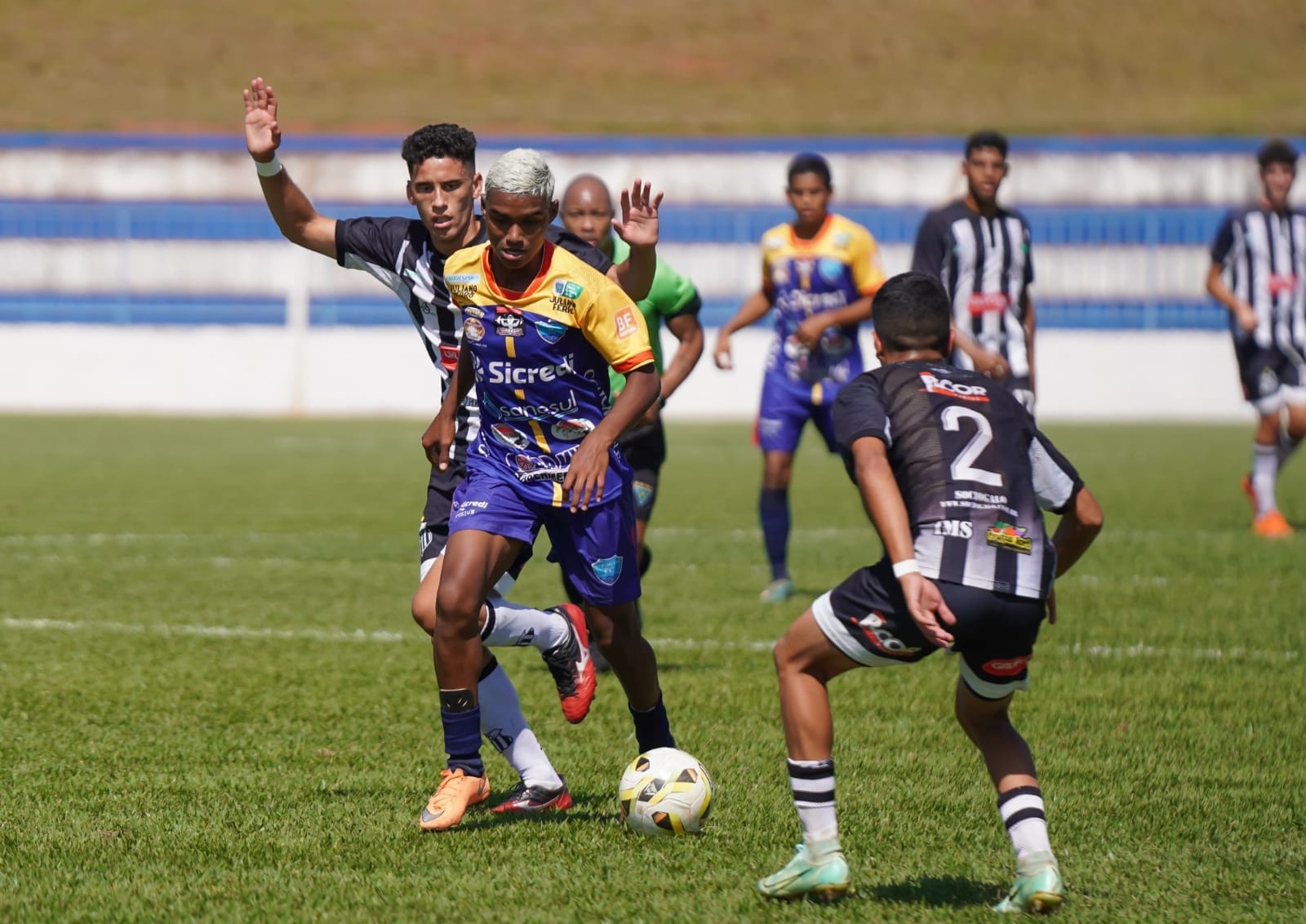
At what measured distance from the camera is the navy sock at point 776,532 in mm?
8984

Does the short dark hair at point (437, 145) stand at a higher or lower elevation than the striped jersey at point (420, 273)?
higher

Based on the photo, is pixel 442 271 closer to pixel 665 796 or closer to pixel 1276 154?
pixel 665 796

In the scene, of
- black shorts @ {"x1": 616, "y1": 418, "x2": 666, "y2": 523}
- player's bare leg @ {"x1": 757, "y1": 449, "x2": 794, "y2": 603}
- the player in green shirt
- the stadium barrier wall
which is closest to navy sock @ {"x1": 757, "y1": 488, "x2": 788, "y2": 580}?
player's bare leg @ {"x1": 757, "y1": 449, "x2": 794, "y2": 603}

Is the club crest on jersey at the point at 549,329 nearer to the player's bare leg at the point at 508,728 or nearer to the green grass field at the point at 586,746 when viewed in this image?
the player's bare leg at the point at 508,728

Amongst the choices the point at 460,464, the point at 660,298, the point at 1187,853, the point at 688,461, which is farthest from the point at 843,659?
the point at 688,461

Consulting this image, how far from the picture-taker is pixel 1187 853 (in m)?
4.27

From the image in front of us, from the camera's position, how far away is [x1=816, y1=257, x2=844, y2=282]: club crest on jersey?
9008 millimetres

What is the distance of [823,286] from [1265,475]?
425cm

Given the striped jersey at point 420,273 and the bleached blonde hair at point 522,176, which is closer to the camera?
the bleached blonde hair at point 522,176

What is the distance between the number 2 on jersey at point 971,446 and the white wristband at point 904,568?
28cm

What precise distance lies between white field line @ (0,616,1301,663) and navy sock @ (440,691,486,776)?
274cm

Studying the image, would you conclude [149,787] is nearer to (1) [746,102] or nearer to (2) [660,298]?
(2) [660,298]

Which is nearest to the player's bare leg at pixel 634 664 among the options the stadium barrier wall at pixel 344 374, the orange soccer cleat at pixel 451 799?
the orange soccer cleat at pixel 451 799

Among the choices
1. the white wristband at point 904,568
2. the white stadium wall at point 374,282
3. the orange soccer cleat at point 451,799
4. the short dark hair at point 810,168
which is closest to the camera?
the white wristband at point 904,568
